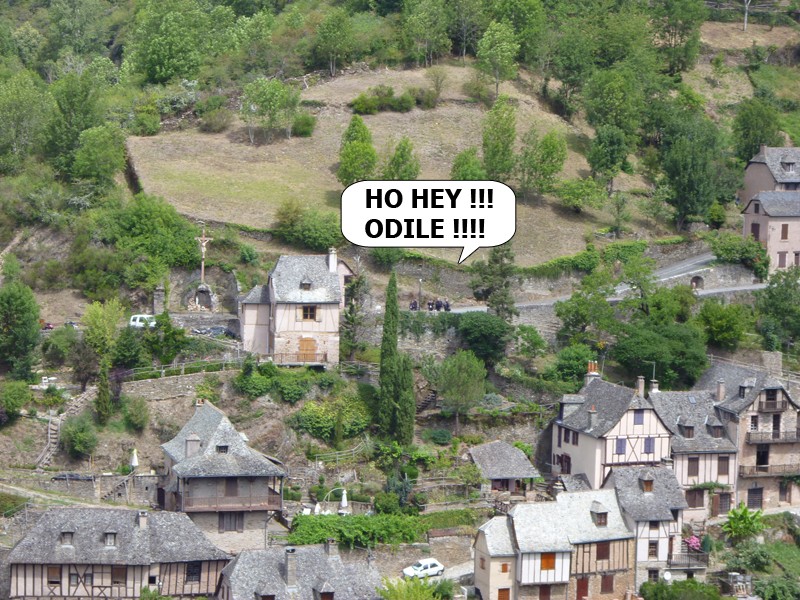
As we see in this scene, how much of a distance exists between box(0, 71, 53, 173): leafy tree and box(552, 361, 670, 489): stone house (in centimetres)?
4418

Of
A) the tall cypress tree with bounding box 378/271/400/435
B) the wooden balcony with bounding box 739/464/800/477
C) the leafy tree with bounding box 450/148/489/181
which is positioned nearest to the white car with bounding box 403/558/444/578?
the tall cypress tree with bounding box 378/271/400/435

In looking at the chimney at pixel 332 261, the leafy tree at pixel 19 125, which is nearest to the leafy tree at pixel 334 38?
the leafy tree at pixel 19 125

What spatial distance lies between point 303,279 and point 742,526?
28072mm

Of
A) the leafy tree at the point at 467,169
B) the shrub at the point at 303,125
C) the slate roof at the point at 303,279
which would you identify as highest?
the shrub at the point at 303,125

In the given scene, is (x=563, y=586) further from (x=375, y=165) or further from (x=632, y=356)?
(x=375, y=165)

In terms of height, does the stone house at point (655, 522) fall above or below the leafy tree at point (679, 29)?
below

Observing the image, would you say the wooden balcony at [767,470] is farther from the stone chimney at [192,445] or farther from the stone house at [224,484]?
the stone chimney at [192,445]

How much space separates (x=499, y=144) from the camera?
433ft

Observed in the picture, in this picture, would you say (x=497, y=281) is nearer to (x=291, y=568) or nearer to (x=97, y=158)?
(x=97, y=158)

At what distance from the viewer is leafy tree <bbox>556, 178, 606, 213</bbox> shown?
132 metres

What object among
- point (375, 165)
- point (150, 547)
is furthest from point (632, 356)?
point (150, 547)

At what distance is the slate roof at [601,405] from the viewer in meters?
102

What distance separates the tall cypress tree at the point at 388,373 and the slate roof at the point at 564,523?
10604 millimetres

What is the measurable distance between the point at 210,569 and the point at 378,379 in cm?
1959
